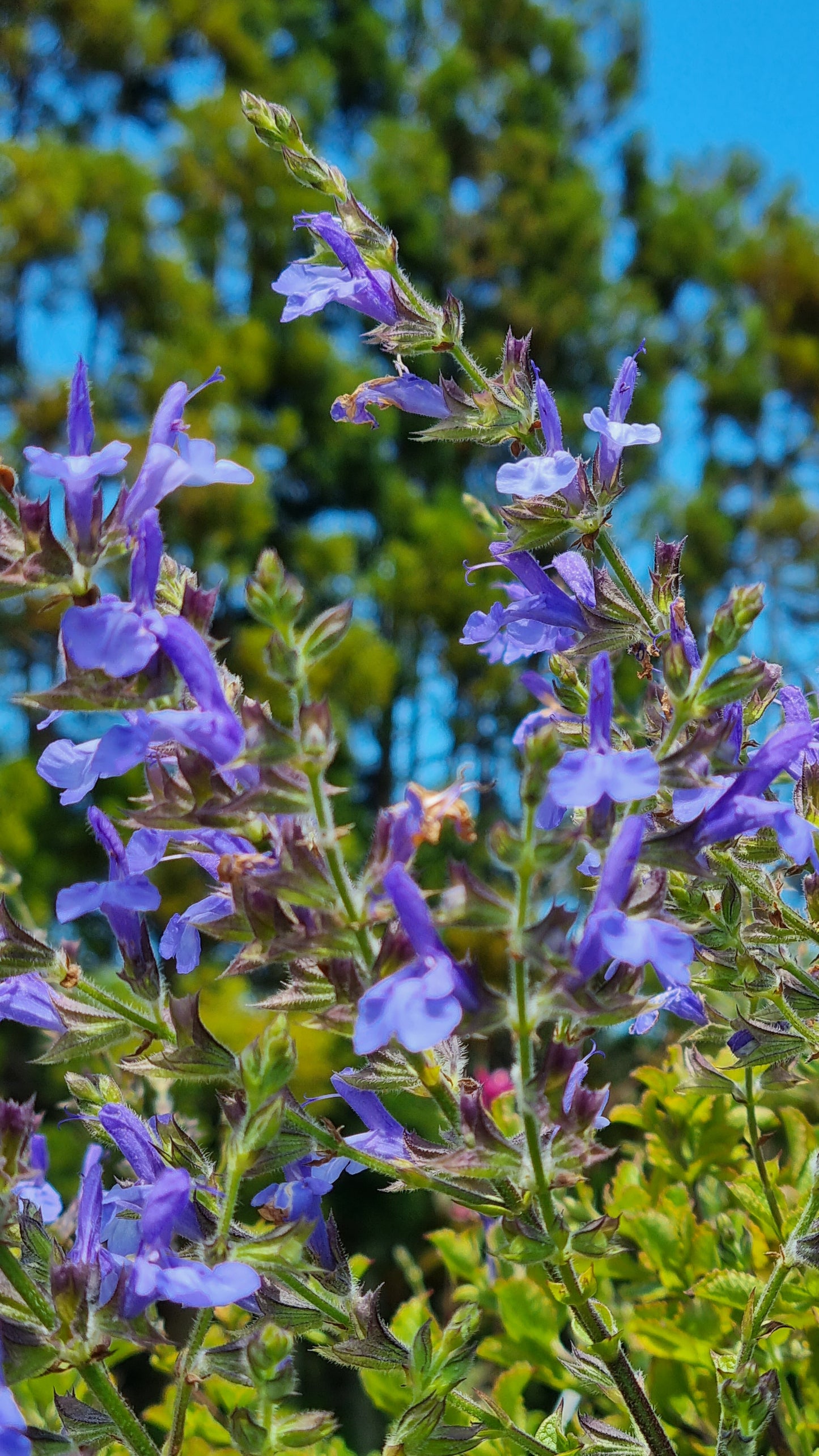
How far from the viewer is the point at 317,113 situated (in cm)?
805

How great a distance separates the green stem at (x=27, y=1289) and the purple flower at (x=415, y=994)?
16 centimetres

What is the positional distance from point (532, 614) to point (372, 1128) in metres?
0.29

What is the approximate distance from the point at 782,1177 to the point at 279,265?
7555 millimetres

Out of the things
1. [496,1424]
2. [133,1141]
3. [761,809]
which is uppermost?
[761,809]

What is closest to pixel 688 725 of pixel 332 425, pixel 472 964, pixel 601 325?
pixel 472 964

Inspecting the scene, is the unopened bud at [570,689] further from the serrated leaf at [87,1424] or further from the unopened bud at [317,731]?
the serrated leaf at [87,1424]

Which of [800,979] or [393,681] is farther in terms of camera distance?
[393,681]

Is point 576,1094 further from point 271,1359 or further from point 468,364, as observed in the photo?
point 468,364

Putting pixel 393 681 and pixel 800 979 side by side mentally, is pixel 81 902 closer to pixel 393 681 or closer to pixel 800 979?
pixel 800 979

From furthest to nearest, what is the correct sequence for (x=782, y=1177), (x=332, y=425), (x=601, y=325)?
(x=601, y=325), (x=332, y=425), (x=782, y=1177)

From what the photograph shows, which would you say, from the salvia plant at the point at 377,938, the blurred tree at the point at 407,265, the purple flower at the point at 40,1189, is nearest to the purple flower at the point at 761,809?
the salvia plant at the point at 377,938

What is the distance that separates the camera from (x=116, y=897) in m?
0.48

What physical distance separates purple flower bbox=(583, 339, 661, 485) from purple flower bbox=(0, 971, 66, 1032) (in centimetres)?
41

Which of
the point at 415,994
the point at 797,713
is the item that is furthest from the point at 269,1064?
the point at 797,713
